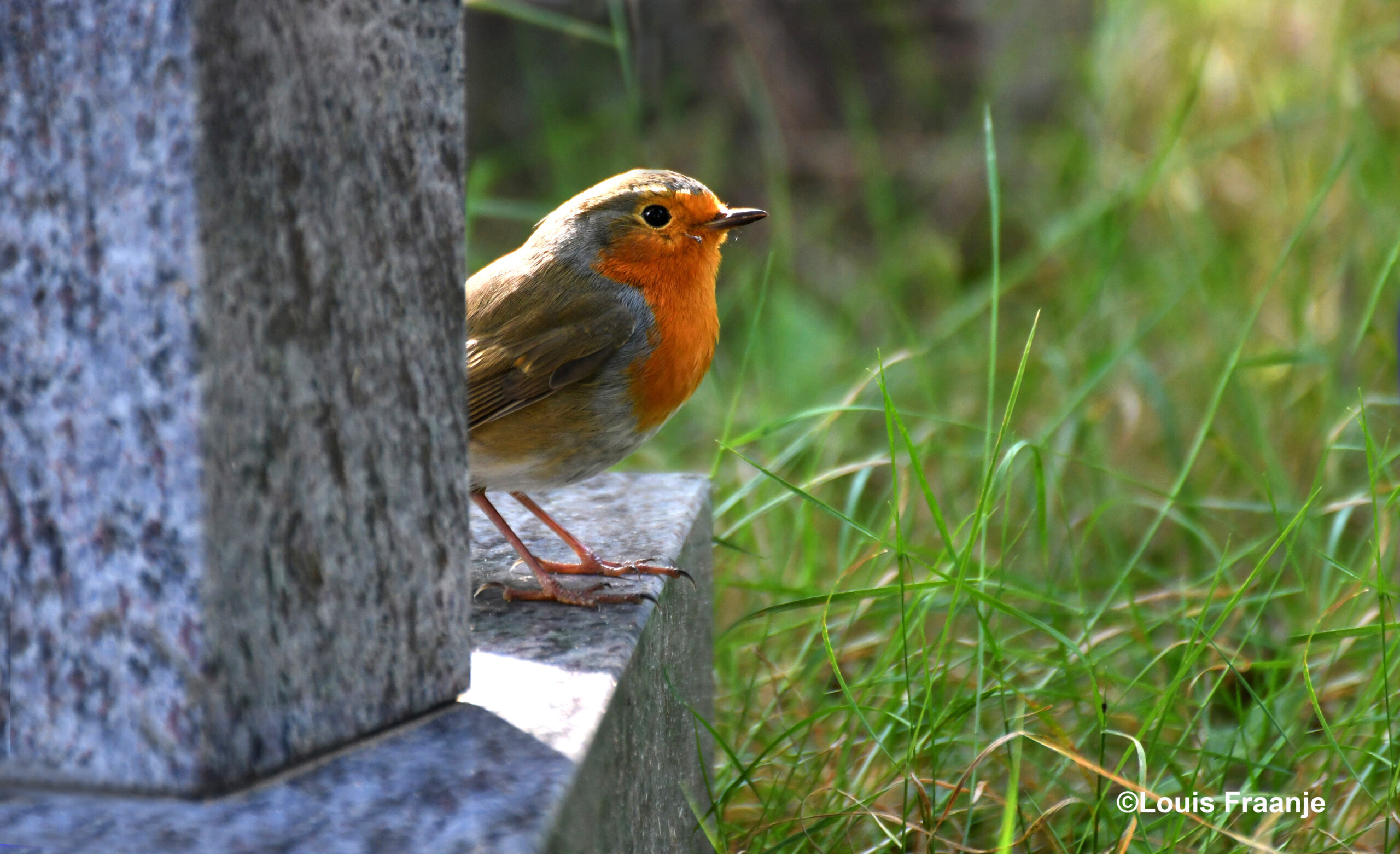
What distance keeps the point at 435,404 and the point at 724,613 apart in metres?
1.82

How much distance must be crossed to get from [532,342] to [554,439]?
17 centimetres

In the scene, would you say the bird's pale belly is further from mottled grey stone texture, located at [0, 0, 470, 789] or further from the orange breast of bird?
mottled grey stone texture, located at [0, 0, 470, 789]

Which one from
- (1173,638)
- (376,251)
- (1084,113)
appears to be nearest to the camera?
(376,251)

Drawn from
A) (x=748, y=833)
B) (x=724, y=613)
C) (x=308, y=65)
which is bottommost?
(x=724, y=613)

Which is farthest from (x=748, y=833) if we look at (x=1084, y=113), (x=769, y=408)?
(x=1084, y=113)

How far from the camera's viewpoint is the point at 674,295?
211cm

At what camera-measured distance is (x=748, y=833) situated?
5.77 ft

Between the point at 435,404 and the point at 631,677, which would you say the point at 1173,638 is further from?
the point at 435,404

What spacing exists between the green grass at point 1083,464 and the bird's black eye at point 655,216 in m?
0.23

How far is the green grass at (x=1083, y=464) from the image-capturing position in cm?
177

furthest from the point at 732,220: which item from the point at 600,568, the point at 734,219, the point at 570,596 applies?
the point at 570,596

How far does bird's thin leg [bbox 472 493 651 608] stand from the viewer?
1.60 m

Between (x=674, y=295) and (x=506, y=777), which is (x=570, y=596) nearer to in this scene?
(x=506, y=777)

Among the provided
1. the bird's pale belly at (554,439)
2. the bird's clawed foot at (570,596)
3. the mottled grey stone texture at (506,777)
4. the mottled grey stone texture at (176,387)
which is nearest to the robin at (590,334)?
the bird's pale belly at (554,439)
